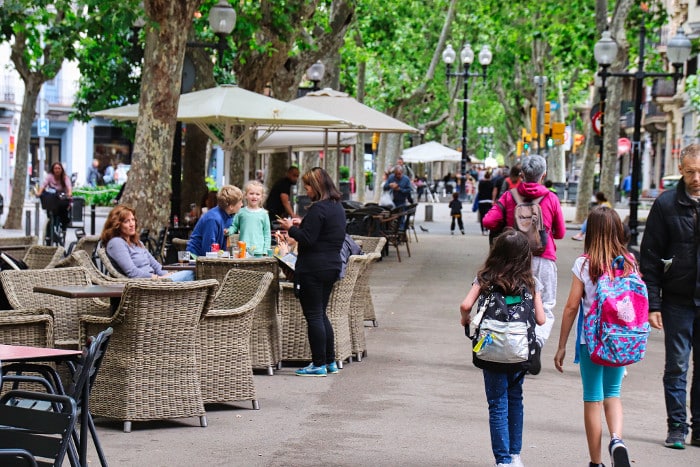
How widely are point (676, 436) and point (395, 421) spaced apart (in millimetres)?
1819

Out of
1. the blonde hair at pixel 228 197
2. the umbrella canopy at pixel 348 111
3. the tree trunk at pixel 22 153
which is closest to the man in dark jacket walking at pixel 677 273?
the blonde hair at pixel 228 197

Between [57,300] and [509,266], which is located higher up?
[509,266]

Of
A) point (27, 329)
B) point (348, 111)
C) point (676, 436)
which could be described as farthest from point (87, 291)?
Result: point (348, 111)

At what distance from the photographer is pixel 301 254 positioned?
10211mm

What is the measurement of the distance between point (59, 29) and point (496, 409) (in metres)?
17.5

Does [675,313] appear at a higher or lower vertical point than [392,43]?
lower

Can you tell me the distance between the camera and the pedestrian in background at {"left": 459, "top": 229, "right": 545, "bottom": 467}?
6.76 metres

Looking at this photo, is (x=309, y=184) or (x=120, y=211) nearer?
(x=309, y=184)

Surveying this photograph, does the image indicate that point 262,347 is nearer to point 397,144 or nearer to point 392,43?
point 392,43

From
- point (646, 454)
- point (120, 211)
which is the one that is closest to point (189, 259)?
point (120, 211)

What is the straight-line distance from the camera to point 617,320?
6777mm

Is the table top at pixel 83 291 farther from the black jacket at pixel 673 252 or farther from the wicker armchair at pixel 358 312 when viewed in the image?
the black jacket at pixel 673 252

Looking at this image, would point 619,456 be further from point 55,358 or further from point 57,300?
point 57,300

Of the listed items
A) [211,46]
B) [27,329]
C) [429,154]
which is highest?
[211,46]
